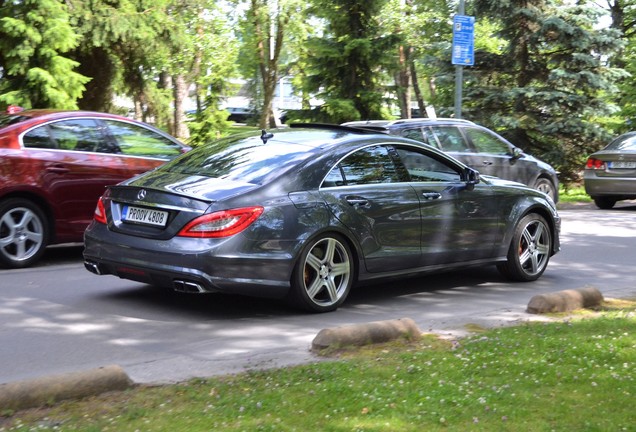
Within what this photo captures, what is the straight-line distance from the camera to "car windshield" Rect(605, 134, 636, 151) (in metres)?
18.9

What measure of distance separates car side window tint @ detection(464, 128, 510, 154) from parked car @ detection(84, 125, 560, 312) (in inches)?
238

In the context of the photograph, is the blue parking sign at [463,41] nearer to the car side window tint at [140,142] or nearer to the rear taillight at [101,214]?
the car side window tint at [140,142]

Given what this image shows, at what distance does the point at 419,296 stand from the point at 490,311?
91cm

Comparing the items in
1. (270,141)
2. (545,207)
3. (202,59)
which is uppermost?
(202,59)

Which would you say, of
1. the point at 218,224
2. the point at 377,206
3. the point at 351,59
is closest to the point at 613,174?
the point at 351,59

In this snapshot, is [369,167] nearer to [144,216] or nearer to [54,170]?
[144,216]

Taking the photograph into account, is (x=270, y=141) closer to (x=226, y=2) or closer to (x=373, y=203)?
(x=373, y=203)

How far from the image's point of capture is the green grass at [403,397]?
4.44 m

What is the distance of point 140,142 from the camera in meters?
10.8

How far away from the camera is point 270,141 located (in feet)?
27.0

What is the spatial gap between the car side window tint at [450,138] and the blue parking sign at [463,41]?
4.94 metres

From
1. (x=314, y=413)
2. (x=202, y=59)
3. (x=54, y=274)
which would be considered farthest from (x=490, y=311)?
(x=202, y=59)

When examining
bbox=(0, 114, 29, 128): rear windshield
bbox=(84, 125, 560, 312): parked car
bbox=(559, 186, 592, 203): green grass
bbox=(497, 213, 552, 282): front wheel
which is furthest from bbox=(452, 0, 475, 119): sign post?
bbox=(0, 114, 29, 128): rear windshield

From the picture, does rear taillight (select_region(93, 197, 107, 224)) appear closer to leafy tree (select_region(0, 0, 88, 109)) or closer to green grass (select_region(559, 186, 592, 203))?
leafy tree (select_region(0, 0, 88, 109))
